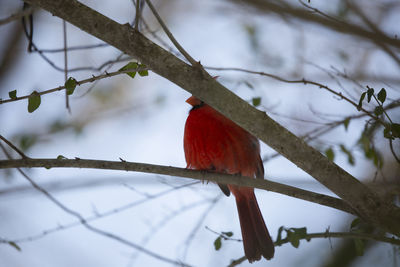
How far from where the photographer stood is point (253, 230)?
11.8 feet

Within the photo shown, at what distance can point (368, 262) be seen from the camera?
166 inches

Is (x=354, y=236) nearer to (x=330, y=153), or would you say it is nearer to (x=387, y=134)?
(x=387, y=134)

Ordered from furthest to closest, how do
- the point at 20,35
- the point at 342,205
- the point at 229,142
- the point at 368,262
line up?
the point at 20,35, the point at 368,262, the point at 229,142, the point at 342,205

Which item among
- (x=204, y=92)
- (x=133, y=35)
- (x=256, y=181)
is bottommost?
(x=256, y=181)

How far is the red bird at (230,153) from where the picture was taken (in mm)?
3516

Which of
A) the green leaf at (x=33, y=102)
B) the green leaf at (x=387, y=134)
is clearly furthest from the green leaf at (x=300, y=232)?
the green leaf at (x=33, y=102)

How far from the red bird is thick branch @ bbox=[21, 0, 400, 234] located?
3.97 ft

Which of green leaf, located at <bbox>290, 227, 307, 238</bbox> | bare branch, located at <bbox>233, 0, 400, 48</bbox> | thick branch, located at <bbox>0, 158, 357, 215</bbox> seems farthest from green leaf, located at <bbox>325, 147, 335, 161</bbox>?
bare branch, located at <bbox>233, 0, 400, 48</bbox>

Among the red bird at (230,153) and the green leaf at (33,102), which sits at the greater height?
the red bird at (230,153)

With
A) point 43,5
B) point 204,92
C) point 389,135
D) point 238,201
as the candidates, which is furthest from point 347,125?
point 43,5

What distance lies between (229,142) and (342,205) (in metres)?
1.22

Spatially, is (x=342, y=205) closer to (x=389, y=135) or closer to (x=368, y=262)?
(x=389, y=135)

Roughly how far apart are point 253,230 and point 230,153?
0.62 metres

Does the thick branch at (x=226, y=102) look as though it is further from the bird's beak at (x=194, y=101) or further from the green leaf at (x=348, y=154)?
the bird's beak at (x=194, y=101)
